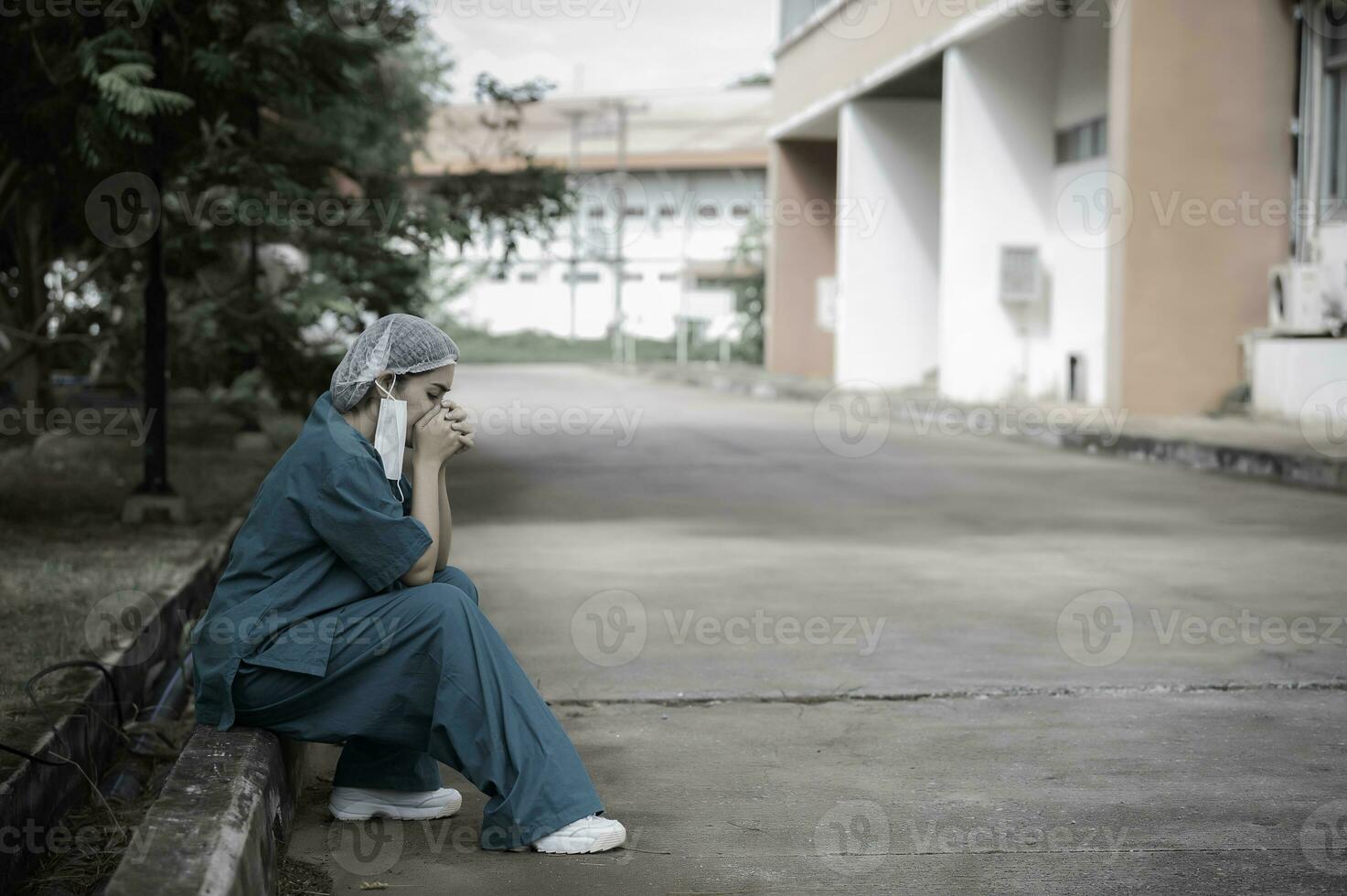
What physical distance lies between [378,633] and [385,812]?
59 cm

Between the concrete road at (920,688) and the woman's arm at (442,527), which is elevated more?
the woman's arm at (442,527)

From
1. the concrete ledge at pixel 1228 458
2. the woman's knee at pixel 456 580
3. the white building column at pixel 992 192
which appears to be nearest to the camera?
the woman's knee at pixel 456 580

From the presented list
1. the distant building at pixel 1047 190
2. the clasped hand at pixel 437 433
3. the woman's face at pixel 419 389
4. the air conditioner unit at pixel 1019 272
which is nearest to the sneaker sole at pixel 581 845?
the clasped hand at pixel 437 433

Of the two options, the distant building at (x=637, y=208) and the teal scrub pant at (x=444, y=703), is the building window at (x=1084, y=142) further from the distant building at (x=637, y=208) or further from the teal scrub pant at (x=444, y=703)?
the distant building at (x=637, y=208)

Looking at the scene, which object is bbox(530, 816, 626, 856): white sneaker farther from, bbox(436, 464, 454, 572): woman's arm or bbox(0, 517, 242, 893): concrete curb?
bbox(0, 517, 242, 893): concrete curb

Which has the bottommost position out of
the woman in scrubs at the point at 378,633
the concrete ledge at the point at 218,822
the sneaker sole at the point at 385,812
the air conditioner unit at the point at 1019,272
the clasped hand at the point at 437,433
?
the sneaker sole at the point at 385,812

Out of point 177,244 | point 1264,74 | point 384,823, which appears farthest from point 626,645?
point 1264,74

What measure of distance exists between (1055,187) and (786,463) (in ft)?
37.7

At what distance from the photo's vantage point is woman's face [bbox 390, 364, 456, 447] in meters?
4.11

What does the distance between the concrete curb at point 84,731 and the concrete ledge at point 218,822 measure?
0.63 meters

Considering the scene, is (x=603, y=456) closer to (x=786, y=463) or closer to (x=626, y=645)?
(x=786, y=463)

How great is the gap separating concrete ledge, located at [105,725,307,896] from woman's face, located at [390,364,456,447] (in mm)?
904

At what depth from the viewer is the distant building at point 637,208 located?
171 ft

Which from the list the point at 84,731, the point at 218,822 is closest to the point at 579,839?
the point at 218,822
